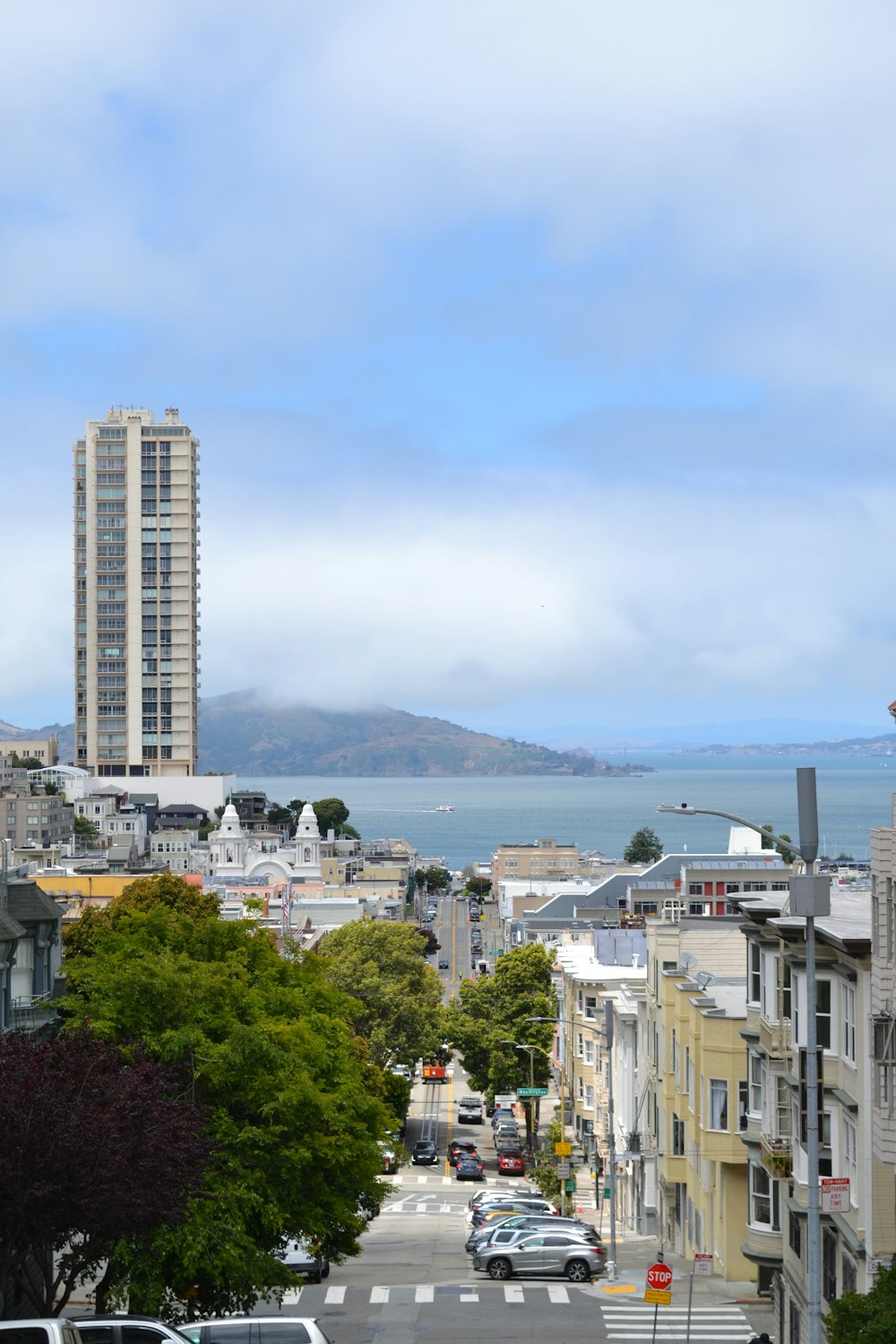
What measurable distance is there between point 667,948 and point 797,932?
2403 cm

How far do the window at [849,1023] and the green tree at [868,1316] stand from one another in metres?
6.06

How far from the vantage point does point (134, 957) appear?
44375 millimetres

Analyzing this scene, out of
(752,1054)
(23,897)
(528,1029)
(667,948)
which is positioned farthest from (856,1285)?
(528,1029)

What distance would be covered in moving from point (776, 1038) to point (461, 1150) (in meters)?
53.4

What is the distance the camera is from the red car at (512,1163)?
86125 millimetres

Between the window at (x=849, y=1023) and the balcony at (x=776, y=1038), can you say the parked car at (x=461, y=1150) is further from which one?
the window at (x=849, y=1023)

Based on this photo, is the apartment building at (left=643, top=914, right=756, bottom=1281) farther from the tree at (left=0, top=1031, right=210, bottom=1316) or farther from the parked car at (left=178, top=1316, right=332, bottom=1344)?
the tree at (left=0, top=1031, right=210, bottom=1316)

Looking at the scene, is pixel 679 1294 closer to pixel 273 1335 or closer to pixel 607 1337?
pixel 607 1337

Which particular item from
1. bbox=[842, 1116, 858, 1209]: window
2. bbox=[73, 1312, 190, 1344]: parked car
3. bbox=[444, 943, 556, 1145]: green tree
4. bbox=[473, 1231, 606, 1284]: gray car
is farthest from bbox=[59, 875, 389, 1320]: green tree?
bbox=[444, 943, 556, 1145]: green tree

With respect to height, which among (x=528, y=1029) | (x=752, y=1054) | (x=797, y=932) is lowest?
(x=528, y=1029)

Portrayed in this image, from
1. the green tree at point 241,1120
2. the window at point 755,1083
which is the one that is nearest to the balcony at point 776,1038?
the window at point 755,1083

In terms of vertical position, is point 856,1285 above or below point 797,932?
below

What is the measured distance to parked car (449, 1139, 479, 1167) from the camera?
287 feet

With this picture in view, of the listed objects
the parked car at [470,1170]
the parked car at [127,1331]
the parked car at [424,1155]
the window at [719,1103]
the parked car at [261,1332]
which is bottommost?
the parked car at [424,1155]
